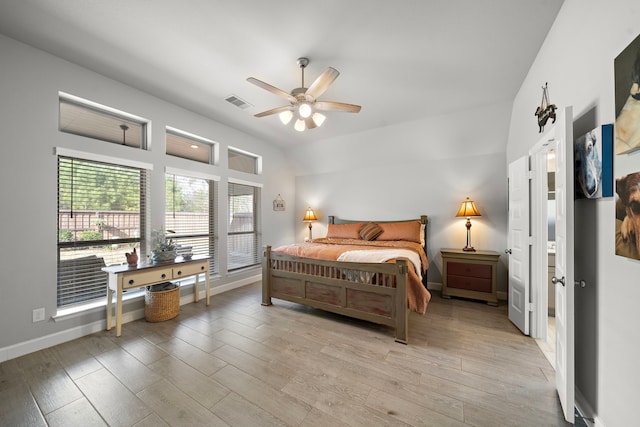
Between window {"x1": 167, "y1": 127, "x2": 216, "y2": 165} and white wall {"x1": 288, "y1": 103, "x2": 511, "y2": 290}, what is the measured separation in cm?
195

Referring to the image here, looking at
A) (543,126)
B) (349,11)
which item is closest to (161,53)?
(349,11)

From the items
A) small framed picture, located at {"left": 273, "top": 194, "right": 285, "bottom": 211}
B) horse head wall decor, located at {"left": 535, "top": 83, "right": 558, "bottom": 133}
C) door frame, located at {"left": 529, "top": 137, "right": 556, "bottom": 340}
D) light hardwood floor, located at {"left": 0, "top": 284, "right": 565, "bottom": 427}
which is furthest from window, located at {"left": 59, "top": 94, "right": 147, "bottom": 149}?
door frame, located at {"left": 529, "top": 137, "right": 556, "bottom": 340}

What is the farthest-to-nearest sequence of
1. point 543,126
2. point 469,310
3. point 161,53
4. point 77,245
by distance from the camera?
1. point 469,310
2. point 77,245
3. point 161,53
4. point 543,126

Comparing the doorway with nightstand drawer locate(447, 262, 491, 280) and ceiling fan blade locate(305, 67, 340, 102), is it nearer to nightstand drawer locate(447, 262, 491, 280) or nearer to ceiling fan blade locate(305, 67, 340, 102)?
nightstand drawer locate(447, 262, 491, 280)

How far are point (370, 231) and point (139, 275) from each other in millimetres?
3502

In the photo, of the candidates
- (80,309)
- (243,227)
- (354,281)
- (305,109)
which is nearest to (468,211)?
(354,281)

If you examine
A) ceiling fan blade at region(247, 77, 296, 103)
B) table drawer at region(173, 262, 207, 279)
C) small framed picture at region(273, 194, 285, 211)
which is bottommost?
table drawer at region(173, 262, 207, 279)

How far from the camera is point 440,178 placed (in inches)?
170

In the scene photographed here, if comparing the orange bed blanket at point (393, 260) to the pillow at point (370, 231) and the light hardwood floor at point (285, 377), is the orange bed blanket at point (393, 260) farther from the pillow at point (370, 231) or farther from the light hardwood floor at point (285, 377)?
the light hardwood floor at point (285, 377)

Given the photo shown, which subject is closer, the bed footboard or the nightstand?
the bed footboard

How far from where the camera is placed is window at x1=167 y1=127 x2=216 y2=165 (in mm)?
3602

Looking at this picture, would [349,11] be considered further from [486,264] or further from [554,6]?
[486,264]

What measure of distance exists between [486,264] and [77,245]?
5.25 meters

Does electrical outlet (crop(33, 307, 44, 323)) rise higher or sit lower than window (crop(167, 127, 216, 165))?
lower
